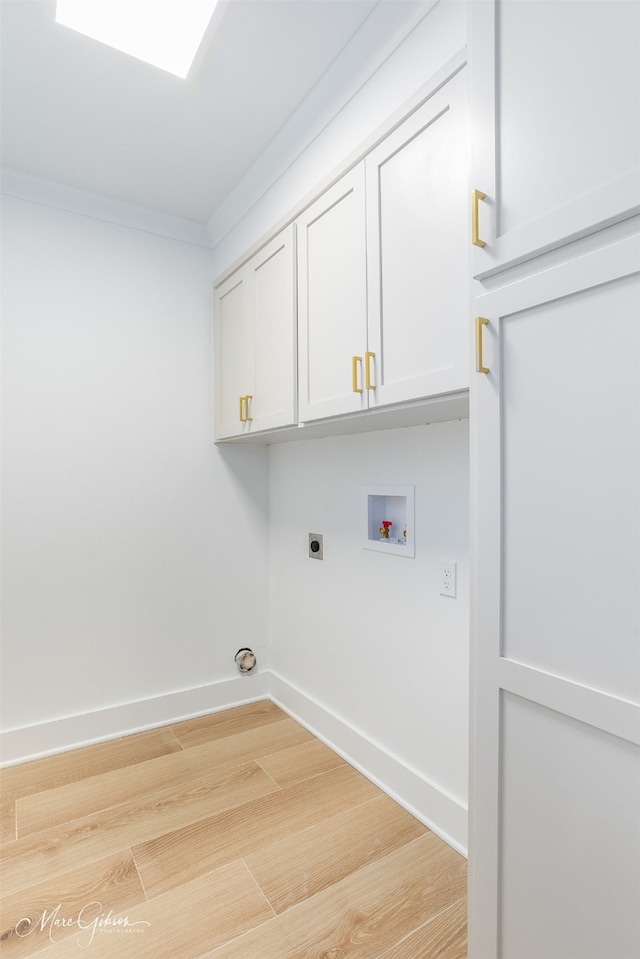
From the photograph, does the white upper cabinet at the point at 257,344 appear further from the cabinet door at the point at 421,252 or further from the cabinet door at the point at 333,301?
the cabinet door at the point at 421,252

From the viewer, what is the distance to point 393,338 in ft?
4.85

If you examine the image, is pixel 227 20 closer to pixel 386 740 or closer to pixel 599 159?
pixel 599 159

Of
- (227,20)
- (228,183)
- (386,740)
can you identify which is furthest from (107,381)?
(386,740)

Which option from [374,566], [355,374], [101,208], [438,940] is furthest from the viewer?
[101,208]

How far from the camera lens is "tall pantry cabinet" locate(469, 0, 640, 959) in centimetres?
77

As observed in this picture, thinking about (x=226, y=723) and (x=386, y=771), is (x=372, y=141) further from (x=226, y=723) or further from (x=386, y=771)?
(x=226, y=723)

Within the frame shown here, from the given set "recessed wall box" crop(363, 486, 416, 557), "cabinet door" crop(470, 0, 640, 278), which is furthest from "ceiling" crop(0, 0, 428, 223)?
→ "recessed wall box" crop(363, 486, 416, 557)

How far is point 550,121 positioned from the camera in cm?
87

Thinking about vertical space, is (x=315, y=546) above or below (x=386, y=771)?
above

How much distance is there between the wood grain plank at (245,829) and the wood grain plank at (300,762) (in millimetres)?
49

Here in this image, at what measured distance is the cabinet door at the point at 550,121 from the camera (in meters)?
0.77

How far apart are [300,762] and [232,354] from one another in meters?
1.89

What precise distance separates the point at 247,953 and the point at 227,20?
2541 mm

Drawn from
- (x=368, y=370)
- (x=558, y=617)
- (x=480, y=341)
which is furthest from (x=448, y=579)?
(x=480, y=341)
